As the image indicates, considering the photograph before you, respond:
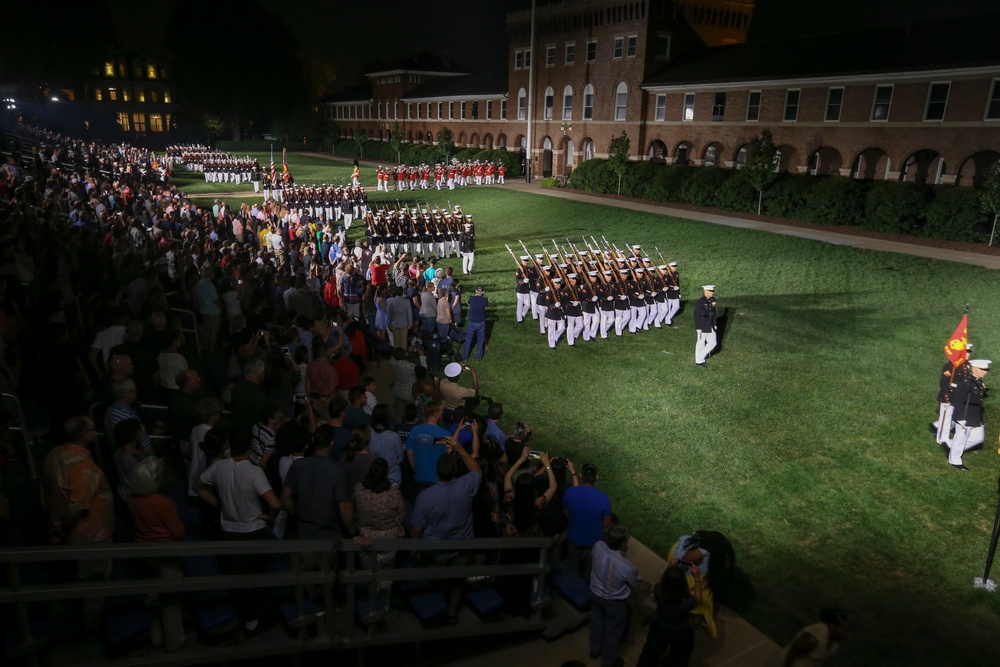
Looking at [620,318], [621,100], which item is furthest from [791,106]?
[620,318]

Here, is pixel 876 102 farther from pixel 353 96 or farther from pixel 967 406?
pixel 353 96

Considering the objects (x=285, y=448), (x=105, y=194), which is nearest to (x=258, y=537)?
(x=285, y=448)

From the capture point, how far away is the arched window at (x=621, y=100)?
1705 inches

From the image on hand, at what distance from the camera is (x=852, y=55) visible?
32594mm

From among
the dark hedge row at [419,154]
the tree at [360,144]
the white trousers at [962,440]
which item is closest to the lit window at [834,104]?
the dark hedge row at [419,154]

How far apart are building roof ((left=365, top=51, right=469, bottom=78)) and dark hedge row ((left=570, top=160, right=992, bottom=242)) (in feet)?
158

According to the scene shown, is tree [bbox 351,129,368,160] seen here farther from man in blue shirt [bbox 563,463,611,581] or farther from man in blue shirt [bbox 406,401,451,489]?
man in blue shirt [bbox 563,463,611,581]

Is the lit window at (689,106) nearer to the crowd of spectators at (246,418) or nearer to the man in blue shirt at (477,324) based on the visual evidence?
the crowd of spectators at (246,418)

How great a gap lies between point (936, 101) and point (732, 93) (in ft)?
35.2

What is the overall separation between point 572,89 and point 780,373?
127 ft

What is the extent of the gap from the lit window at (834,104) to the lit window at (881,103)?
5.21 feet

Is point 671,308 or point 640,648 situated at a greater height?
point 671,308

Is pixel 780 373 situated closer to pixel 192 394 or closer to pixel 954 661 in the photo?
pixel 954 661

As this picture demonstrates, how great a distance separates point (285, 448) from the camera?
19.1ft
